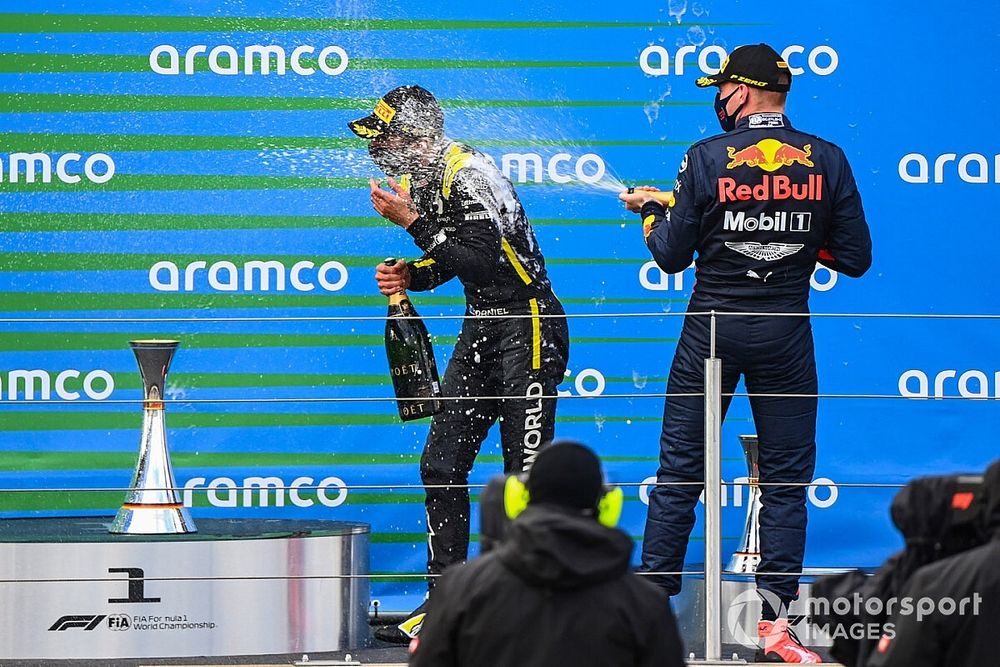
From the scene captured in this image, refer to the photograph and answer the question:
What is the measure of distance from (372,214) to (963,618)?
3.63 m

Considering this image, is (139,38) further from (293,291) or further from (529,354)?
(529,354)

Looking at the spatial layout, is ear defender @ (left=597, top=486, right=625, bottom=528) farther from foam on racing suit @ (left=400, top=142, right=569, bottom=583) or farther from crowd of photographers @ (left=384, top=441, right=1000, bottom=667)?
foam on racing suit @ (left=400, top=142, right=569, bottom=583)

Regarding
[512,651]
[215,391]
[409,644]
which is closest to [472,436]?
[409,644]

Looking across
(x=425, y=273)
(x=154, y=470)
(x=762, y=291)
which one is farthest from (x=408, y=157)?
(x=762, y=291)

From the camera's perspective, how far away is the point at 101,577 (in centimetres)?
493

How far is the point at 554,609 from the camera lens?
2.72 metres

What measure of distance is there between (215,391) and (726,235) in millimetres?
2109

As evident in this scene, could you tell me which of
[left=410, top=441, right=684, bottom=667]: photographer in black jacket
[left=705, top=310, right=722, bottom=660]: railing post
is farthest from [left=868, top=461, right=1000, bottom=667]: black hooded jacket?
[left=705, top=310, right=722, bottom=660]: railing post

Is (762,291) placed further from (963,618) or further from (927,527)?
(963,618)

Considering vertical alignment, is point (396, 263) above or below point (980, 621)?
above

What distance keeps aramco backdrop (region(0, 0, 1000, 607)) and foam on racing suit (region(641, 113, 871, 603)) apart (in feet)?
3.97

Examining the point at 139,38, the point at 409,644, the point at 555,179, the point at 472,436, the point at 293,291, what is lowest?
the point at 409,644

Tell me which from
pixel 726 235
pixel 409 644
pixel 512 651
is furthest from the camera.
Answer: pixel 409 644

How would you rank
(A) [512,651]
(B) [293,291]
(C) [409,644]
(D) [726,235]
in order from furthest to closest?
1. (B) [293,291]
2. (C) [409,644]
3. (D) [726,235]
4. (A) [512,651]
